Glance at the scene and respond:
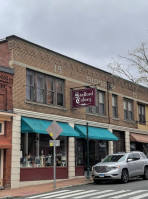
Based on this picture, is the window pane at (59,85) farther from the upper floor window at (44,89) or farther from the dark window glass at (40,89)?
the dark window glass at (40,89)

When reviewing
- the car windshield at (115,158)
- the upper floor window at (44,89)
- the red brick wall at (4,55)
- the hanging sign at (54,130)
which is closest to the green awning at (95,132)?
the upper floor window at (44,89)

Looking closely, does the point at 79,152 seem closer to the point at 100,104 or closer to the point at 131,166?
the point at 100,104

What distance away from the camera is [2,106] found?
1667 cm

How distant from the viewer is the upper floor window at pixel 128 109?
1126 inches

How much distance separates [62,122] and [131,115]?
10.6 m

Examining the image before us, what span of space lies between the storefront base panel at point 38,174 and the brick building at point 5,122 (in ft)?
3.83

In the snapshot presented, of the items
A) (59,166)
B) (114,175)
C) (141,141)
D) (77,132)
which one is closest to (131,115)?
(141,141)

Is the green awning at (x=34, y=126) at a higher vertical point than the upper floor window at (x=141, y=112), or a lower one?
lower

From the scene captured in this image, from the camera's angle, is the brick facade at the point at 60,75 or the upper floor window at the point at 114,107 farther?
the upper floor window at the point at 114,107

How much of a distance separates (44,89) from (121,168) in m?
6.89

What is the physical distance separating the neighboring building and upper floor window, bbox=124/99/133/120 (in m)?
0.74

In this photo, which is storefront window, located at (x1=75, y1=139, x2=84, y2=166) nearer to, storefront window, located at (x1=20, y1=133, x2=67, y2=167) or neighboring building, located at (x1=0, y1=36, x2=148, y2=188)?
neighboring building, located at (x1=0, y1=36, x2=148, y2=188)

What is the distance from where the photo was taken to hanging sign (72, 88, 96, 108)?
65.7ft

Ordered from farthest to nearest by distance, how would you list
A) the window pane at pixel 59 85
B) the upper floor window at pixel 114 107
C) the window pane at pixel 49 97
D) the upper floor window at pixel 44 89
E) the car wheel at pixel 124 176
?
the upper floor window at pixel 114 107 < the window pane at pixel 59 85 < the window pane at pixel 49 97 < the upper floor window at pixel 44 89 < the car wheel at pixel 124 176
